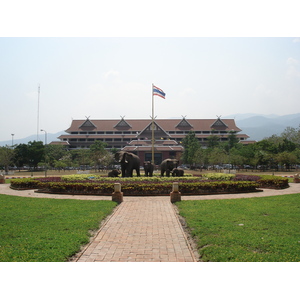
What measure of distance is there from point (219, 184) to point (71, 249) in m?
11.2

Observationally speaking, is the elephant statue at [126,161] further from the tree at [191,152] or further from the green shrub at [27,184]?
the tree at [191,152]

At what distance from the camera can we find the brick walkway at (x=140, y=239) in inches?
244

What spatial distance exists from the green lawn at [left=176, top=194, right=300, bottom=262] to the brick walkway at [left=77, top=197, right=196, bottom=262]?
475 mm

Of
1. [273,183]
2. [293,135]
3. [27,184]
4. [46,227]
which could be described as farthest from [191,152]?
[46,227]

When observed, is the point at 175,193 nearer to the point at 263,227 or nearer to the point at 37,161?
the point at 263,227

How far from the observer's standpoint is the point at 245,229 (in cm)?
801

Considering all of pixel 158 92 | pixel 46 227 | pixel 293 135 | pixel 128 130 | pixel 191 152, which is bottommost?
pixel 46 227

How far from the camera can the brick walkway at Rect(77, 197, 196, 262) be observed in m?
6.20

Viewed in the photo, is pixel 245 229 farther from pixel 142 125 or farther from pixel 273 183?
pixel 142 125

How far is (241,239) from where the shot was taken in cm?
700

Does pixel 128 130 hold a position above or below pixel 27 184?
above

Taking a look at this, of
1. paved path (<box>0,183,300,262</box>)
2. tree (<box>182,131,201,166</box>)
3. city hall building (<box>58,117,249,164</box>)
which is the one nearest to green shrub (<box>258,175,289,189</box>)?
paved path (<box>0,183,300,262</box>)

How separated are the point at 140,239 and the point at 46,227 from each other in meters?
2.72

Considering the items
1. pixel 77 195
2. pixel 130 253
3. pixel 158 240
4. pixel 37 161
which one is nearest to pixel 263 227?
pixel 158 240
